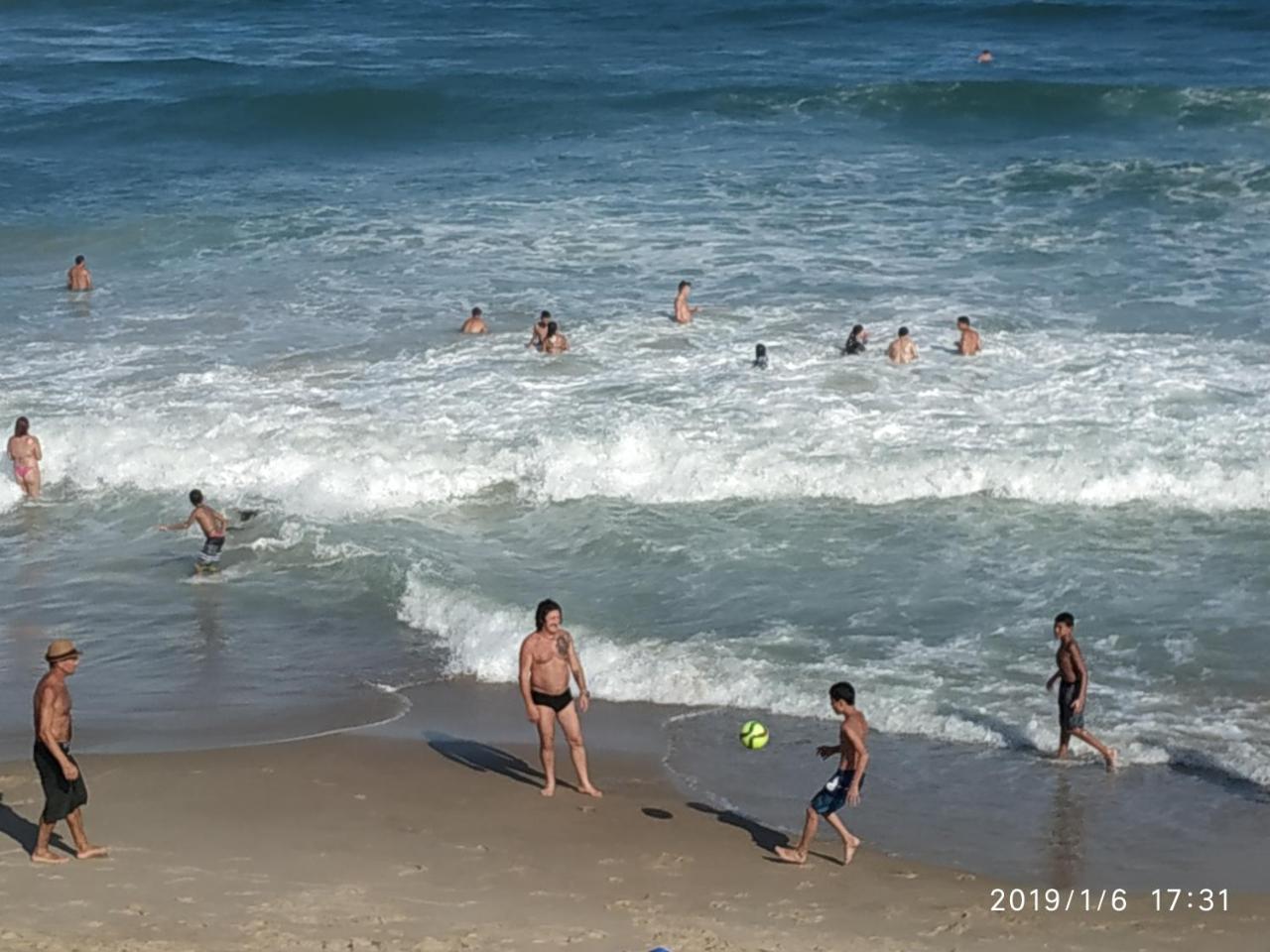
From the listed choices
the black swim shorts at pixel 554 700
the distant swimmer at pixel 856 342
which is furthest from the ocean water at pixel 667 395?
the black swim shorts at pixel 554 700

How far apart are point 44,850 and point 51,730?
29.6 inches

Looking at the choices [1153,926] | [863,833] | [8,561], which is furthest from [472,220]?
[1153,926]

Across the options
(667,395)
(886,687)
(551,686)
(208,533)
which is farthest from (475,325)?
(551,686)

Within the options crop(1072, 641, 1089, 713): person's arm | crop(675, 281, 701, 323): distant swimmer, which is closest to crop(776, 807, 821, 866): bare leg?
crop(1072, 641, 1089, 713): person's arm

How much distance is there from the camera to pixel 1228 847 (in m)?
11.0

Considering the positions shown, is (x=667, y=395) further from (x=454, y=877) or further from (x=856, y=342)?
(x=454, y=877)

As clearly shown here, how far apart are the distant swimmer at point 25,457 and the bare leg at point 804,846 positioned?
11417 millimetres

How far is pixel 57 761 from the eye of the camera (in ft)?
34.4

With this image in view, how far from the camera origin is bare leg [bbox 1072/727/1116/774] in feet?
40.1

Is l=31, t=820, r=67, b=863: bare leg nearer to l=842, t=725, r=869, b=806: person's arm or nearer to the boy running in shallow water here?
the boy running in shallow water

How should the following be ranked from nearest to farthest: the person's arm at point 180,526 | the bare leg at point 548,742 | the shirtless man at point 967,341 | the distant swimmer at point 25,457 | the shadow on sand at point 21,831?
the shadow on sand at point 21,831, the bare leg at point 548,742, the person's arm at point 180,526, the distant swimmer at point 25,457, the shirtless man at point 967,341

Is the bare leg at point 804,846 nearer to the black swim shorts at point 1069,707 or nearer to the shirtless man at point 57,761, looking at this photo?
the black swim shorts at point 1069,707

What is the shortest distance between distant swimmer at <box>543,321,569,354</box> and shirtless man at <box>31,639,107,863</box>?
12.8m

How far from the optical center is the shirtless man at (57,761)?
10.5m
